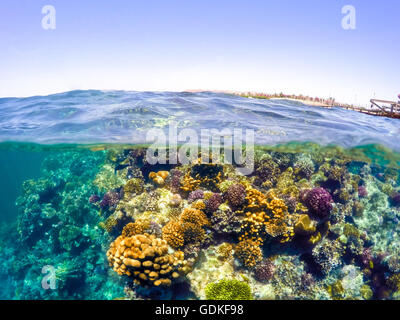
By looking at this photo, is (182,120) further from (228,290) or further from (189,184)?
(228,290)

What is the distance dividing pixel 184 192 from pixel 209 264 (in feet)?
9.66

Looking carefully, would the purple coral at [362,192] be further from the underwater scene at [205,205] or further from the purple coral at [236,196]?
the purple coral at [236,196]

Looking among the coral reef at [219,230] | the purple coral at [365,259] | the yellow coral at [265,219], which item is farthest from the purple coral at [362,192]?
the yellow coral at [265,219]

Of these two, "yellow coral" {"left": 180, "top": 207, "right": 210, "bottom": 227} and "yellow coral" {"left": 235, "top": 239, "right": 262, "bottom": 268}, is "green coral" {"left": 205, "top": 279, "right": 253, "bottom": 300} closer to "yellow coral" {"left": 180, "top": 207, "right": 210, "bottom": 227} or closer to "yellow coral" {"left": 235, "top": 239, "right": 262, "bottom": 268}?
"yellow coral" {"left": 235, "top": 239, "right": 262, "bottom": 268}

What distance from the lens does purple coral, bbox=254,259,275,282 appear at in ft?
23.4

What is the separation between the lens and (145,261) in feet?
18.8

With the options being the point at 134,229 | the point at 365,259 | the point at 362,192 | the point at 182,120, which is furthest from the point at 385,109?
the point at 134,229

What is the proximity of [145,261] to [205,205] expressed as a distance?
9.46ft

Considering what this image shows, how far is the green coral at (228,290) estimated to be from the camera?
6280 millimetres

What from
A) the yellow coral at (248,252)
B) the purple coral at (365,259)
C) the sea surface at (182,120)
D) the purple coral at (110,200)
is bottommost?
the purple coral at (365,259)

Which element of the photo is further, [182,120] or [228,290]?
[182,120]

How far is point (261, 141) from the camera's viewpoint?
A: 11.4m

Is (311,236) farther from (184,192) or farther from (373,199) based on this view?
(373,199)

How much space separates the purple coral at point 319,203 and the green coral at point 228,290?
3.80m
